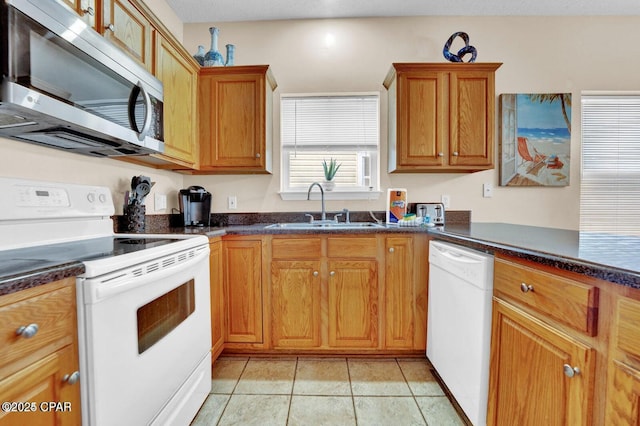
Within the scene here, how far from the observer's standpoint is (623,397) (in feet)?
2.15

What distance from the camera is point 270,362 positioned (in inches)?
72.2

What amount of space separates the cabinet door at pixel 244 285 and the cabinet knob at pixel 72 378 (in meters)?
1.07

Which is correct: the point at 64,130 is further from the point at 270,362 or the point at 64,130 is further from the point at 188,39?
the point at 188,39

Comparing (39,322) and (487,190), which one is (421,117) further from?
(39,322)

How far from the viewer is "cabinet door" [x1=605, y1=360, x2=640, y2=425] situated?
0.63 meters

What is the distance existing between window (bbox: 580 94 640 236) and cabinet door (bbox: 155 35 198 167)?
313 cm

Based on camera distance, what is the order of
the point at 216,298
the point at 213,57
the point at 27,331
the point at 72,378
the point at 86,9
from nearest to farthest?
1. the point at 27,331
2. the point at 72,378
3. the point at 86,9
4. the point at 216,298
5. the point at 213,57

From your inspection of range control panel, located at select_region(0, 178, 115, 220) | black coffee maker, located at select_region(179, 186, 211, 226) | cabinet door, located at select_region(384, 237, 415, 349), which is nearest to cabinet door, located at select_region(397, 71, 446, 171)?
cabinet door, located at select_region(384, 237, 415, 349)

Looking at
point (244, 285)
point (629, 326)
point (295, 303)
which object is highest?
point (629, 326)

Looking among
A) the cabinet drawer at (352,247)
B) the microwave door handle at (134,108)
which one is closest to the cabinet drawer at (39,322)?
the microwave door handle at (134,108)

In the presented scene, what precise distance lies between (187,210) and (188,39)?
1518mm

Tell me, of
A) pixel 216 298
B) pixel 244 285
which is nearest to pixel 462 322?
pixel 244 285

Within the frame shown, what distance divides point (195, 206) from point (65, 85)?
4.26 feet

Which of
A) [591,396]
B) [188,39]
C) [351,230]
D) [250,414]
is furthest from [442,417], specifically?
[188,39]
